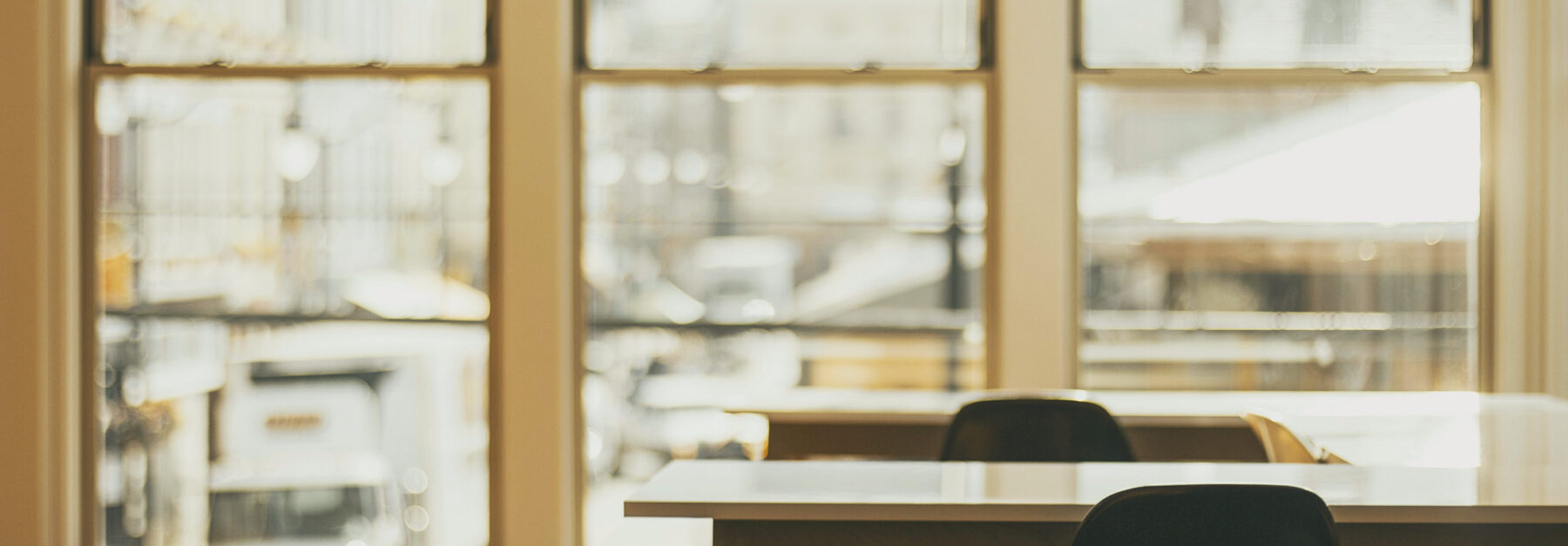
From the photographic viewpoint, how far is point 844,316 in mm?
4160

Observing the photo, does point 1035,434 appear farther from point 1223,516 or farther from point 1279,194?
point 1279,194

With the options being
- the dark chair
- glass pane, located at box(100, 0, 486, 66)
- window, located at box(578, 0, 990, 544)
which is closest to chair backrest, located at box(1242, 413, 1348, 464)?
the dark chair

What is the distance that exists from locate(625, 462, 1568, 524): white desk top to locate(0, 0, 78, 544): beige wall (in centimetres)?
317

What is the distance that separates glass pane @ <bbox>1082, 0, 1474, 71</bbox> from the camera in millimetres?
3998

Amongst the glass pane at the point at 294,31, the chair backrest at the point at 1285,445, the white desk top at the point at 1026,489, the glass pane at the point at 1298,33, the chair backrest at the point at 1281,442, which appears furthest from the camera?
Result: the glass pane at the point at 294,31

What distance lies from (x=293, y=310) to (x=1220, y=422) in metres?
3.16

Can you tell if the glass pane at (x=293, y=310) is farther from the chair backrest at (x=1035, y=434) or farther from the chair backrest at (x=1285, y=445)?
the chair backrest at (x=1285, y=445)

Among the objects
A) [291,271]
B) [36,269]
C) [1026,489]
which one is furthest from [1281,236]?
[36,269]

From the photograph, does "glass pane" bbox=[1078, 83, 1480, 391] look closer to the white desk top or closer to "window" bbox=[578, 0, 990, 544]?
"window" bbox=[578, 0, 990, 544]

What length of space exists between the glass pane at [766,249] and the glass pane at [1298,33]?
2.11 ft

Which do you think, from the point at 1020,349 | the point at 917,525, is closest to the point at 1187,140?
the point at 1020,349

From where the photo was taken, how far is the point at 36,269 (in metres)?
4.11

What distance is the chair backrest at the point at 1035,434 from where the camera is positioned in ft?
8.35

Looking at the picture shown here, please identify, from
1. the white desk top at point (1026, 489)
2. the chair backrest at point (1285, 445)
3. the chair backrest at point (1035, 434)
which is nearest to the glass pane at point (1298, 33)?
the chair backrest at point (1285, 445)
